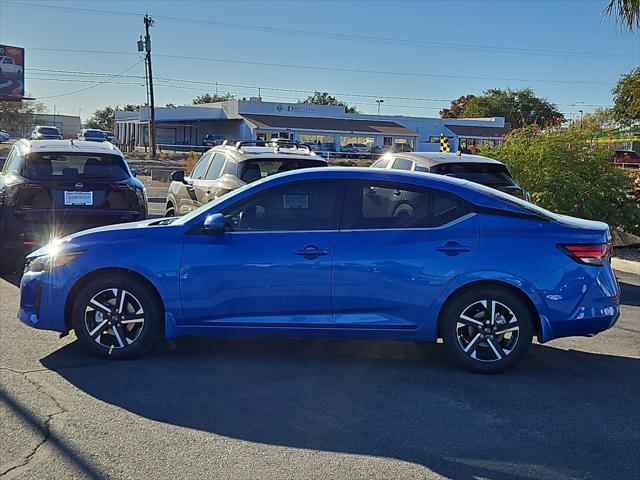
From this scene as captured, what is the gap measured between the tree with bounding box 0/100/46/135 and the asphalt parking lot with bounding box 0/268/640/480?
88.7 meters

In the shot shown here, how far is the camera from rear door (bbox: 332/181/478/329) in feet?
19.0

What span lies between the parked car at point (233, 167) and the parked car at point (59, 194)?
52.8 inches

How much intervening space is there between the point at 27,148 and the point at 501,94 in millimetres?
101034

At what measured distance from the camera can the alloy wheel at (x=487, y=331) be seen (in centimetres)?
584

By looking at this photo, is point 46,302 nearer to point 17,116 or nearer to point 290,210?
point 290,210

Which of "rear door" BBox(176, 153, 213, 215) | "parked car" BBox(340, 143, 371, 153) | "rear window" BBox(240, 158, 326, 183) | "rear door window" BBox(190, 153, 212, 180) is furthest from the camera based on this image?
"parked car" BBox(340, 143, 371, 153)

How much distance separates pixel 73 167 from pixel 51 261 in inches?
138

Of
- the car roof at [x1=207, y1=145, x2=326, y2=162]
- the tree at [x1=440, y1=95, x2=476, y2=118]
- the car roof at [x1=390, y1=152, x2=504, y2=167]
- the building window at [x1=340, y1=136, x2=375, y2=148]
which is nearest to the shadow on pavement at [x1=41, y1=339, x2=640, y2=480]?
the car roof at [x1=207, y1=145, x2=326, y2=162]

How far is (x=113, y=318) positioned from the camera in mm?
5945

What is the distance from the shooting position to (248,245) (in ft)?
19.3

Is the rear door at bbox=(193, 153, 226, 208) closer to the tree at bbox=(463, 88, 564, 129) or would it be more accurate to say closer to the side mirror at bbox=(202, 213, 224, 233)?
the side mirror at bbox=(202, 213, 224, 233)

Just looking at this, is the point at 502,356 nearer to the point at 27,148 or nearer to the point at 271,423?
the point at 271,423

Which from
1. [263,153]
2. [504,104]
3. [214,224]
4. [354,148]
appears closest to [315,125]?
[354,148]

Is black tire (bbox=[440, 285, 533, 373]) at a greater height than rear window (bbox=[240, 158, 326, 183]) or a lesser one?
lesser
